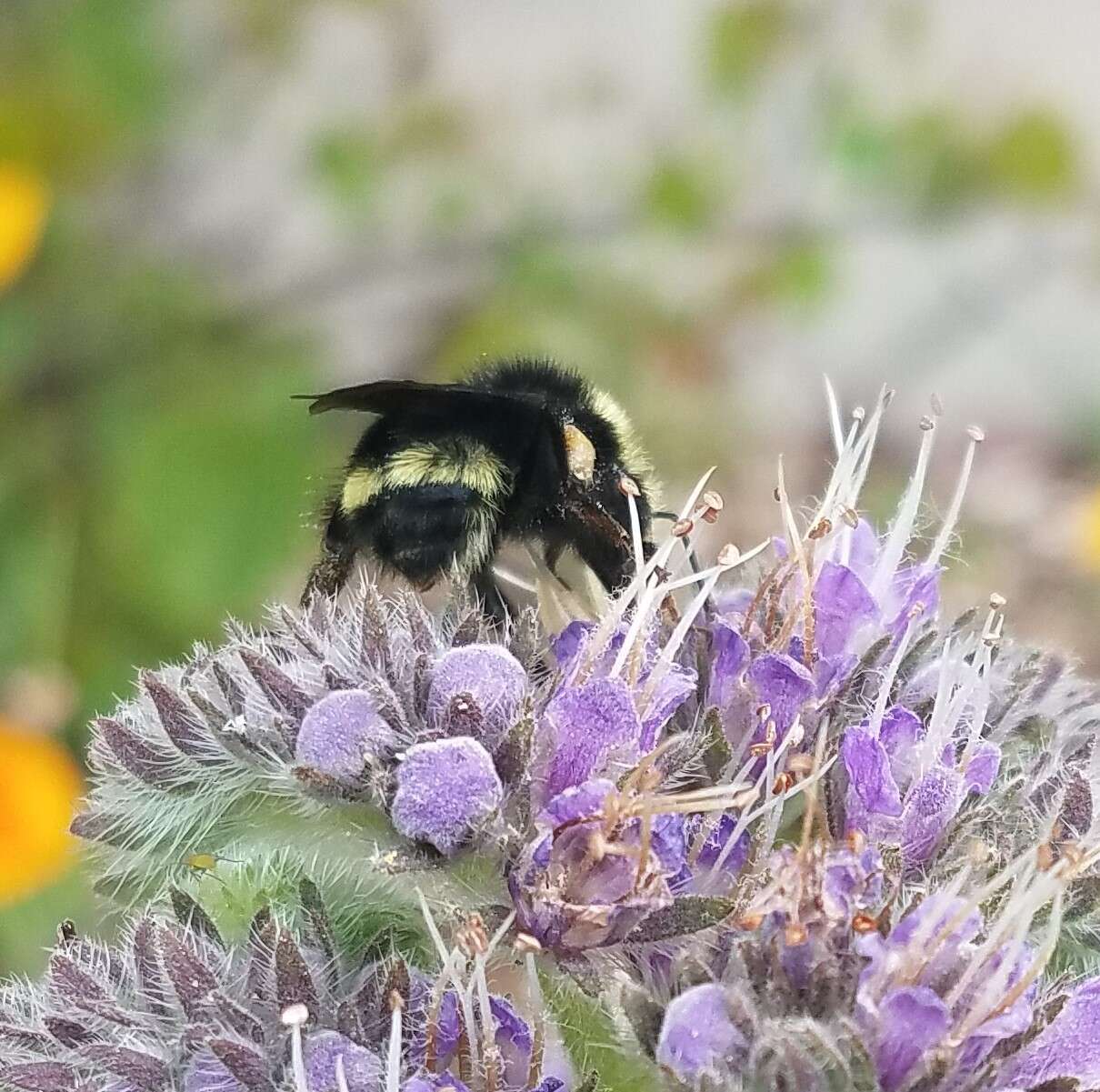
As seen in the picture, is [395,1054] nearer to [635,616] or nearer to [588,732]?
[588,732]

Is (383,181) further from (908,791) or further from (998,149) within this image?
(908,791)

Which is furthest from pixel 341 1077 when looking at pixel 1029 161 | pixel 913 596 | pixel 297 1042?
pixel 1029 161

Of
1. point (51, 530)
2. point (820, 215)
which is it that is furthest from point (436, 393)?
point (820, 215)

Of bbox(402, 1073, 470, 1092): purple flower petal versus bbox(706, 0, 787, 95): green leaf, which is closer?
bbox(402, 1073, 470, 1092): purple flower petal

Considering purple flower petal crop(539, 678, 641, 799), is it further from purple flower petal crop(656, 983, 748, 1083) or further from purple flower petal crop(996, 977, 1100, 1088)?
Answer: purple flower petal crop(996, 977, 1100, 1088)

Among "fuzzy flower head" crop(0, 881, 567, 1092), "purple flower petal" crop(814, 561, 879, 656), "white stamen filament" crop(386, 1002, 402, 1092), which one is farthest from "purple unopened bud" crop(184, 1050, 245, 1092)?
"purple flower petal" crop(814, 561, 879, 656)

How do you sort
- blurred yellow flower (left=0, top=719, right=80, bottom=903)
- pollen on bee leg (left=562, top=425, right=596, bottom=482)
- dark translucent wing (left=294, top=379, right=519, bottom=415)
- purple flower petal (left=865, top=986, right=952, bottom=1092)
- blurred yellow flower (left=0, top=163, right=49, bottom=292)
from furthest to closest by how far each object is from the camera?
blurred yellow flower (left=0, top=163, right=49, bottom=292), blurred yellow flower (left=0, top=719, right=80, bottom=903), pollen on bee leg (left=562, top=425, right=596, bottom=482), dark translucent wing (left=294, top=379, right=519, bottom=415), purple flower petal (left=865, top=986, right=952, bottom=1092)
